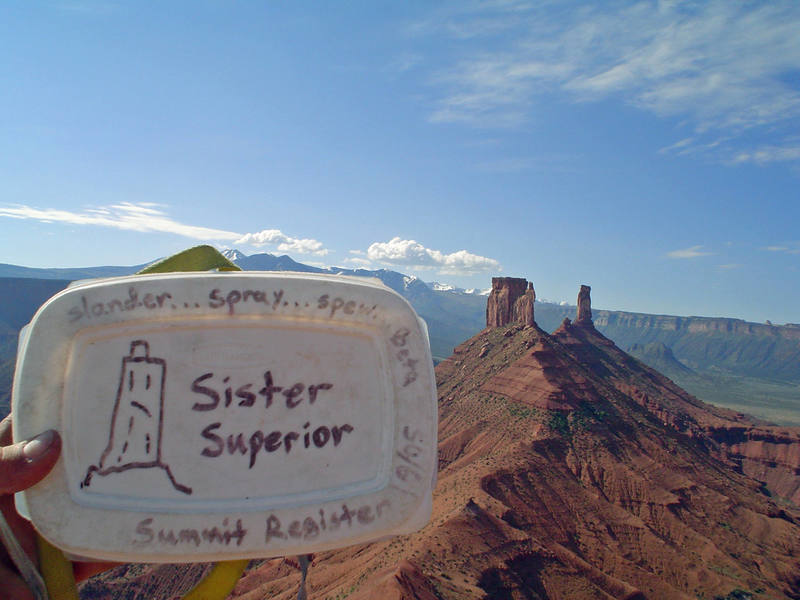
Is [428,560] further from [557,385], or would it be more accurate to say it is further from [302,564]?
[557,385]

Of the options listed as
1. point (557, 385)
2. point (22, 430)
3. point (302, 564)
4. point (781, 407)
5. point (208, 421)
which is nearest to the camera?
point (22, 430)

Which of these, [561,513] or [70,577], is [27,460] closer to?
[70,577]

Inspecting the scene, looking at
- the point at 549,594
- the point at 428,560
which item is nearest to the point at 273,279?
the point at 428,560

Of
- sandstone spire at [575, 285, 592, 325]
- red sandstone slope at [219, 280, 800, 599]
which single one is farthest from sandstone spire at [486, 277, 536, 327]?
sandstone spire at [575, 285, 592, 325]

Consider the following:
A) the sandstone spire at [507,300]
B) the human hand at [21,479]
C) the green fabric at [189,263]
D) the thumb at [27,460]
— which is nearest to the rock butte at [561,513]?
the sandstone spire at [507,300]

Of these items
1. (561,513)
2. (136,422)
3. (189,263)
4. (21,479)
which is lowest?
(561,513)

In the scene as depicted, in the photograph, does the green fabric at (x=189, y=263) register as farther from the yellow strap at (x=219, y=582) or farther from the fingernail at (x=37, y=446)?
the yellow strap at (x=219, y=582)

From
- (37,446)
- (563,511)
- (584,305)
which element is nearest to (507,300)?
(584,305)
